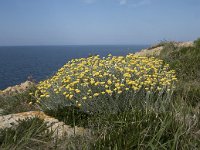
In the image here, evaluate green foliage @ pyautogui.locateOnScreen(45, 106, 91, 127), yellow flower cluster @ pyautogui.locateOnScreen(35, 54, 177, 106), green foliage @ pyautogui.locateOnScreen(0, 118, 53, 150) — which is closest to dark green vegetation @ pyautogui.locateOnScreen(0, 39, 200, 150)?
green foliage @ pyautogui.locateOnScreen(0, 118, 53, 150)

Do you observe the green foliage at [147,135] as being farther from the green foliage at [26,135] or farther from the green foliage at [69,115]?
the green foliage at [69,115]

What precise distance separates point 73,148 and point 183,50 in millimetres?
10615

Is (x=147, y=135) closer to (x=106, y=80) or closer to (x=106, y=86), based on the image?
(x=106, y=86)

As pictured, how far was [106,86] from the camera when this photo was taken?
22.3 ft

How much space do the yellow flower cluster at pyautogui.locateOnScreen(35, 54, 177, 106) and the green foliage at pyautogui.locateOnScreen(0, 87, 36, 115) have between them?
2.45 feet

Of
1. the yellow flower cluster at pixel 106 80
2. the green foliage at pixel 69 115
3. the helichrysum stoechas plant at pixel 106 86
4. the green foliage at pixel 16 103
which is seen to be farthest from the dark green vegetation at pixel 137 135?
the green foliage at pixel 16 103

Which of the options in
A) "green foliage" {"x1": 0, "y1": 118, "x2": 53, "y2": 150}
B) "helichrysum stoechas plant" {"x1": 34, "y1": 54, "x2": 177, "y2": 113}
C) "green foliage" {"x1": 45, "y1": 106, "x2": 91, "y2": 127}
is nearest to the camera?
"green foliage" {"x1": 0, "y1": 118, "x2": 53, "y2": 150}

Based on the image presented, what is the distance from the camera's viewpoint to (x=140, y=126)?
500cm

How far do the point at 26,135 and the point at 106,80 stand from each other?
9.43 feet

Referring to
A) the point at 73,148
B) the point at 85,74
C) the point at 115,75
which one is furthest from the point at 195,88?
the point at 73,148

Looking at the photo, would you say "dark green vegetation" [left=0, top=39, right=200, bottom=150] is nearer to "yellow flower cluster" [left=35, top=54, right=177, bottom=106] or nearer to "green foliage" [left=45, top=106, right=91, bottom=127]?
"green foliage" [left=45, top=106, right=91, bottom=127]

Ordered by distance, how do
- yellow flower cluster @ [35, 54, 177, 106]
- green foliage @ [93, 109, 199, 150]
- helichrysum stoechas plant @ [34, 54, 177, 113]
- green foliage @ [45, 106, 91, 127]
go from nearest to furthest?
green foliage @ [93, 109, 199, 150], green foliage @ [45, 106, 91, 127], helichrysum stoechas plant @ [34, 54, 177, 113], yellow flower cluster @ [35, 54, 177, 106]

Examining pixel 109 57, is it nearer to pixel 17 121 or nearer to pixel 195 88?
pixel 195 88

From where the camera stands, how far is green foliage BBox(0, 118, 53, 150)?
15.6 ft
